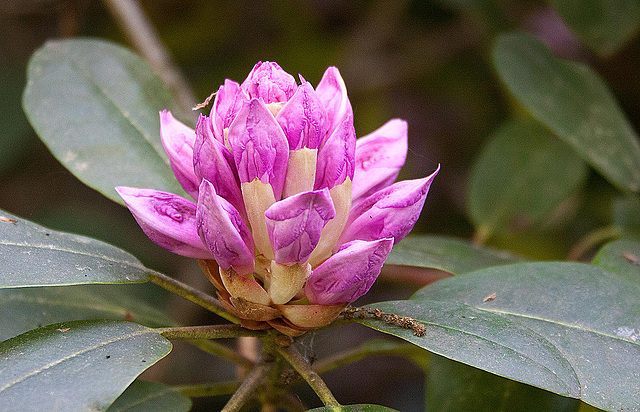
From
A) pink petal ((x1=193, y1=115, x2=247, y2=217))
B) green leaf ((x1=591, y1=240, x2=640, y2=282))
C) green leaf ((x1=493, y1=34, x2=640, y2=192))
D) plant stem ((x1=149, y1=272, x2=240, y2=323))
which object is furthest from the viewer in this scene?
green leaf ((x1=493, y1=34, x2=640, y2=192))

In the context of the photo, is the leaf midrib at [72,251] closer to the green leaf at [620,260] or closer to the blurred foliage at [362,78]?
the green leaf at [620,260]

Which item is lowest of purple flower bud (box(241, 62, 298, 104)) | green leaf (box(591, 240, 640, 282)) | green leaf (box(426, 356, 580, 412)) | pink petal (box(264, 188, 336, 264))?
green leaf (box(426, 356, 580, 412))

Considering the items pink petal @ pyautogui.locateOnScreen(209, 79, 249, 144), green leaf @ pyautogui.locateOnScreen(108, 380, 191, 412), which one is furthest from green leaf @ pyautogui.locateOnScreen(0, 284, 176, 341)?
pink petal @ pyautogui.locateOnScreen(209, 79, 249, 144)

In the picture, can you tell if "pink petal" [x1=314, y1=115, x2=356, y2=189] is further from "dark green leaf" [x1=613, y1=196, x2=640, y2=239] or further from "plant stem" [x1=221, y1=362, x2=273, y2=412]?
"dark green leaf" [x1=613, y1=196, x2=640, y2=239]

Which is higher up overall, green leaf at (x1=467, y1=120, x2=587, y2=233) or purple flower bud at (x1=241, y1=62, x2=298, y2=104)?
purple flower bud at (x1=241, y1=62, x2=298, y2=104)

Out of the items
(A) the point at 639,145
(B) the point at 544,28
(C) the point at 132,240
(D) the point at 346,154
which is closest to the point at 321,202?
(D) the point at 346,154

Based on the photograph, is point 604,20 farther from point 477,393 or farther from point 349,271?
point 349,271

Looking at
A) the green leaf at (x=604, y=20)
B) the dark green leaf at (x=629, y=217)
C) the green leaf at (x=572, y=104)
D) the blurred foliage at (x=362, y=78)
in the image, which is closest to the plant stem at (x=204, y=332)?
the green leaf at (x=572, y=104)

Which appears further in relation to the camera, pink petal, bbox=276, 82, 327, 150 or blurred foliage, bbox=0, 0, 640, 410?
blurred foliage, bbox=0, 0, 640, 410
